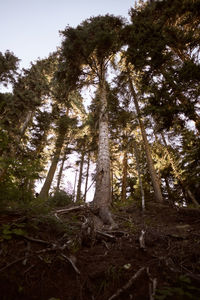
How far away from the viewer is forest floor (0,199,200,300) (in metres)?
1.65

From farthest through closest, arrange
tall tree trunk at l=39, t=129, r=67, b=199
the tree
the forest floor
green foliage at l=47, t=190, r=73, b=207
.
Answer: tall tree trunk at l=39, t=129, r=67, b=199 < green foliage at l=47, t=190, r=73, b=207 < the tree < the forest floor

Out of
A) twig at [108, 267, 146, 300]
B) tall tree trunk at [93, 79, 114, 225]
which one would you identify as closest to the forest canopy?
tall tree trunk at [93, 79, 114, 225]

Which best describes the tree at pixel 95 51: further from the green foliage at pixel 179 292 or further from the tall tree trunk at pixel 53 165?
the tall tree trunk at pixel 53 165

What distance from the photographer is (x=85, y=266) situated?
2229 millimetres

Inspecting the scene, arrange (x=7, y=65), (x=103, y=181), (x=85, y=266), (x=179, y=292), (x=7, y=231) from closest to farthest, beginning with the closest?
(x=179, y=292) < (x=7, y=231) < (x=85, y=266) < (x=103, y=181) < (x=7, y=65)

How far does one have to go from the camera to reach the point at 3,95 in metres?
11.3

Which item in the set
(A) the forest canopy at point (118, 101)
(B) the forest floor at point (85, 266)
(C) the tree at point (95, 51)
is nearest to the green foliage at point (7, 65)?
(A) the forest canopy at point (118, 101)

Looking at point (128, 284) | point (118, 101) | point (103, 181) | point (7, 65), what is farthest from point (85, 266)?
point (7, 65)

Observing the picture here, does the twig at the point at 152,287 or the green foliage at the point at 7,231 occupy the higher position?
the green foliage at the point at 7,231

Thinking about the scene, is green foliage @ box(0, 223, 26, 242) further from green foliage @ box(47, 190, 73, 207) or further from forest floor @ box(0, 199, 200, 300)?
green foliage @ box(47, 190, 73, 207)

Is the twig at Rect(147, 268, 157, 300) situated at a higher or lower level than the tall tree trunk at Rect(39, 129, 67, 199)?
lower

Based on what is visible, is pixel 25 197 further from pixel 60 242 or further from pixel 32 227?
pixel 60 242

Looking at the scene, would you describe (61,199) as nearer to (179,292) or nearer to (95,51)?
(179,292)

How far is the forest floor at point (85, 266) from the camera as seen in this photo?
5.40ft
